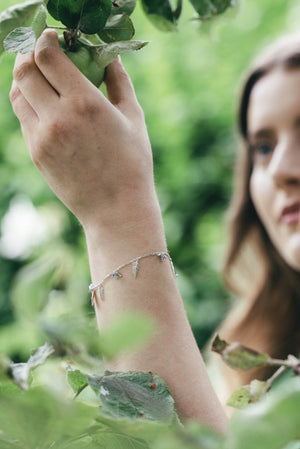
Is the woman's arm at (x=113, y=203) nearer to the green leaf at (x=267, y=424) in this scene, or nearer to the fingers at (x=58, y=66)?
the fingers at (x=58, y=66)

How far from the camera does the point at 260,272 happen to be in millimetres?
2012

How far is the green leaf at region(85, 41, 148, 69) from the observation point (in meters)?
0.48

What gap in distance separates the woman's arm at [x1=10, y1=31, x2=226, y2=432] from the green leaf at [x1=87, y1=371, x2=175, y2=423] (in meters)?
0.11

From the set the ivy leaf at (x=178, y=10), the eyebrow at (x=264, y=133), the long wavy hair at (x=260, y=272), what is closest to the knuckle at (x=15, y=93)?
the ivy leaf at (x=178, y=10)

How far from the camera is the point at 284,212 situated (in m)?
1.31

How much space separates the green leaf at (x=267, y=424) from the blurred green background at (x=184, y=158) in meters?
2.38

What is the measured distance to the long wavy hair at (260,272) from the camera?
62.2 inches

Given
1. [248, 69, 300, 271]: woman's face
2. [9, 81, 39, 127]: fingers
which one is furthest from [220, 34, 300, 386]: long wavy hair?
[9, 81, 39, 127]: fingers

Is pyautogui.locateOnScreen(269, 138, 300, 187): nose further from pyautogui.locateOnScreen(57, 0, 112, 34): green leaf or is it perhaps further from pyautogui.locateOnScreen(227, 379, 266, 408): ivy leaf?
pyautogui.locateOnScreen(227, 379, 266, 408): ivy leaf

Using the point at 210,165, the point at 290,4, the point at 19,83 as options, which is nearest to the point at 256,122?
the point at 19,83

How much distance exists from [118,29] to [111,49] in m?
0.05

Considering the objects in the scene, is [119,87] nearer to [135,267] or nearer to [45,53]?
[45,53]

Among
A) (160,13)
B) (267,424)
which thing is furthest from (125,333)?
(160,13)

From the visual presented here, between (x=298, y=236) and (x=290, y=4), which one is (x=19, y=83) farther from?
(x=290, y=4)
